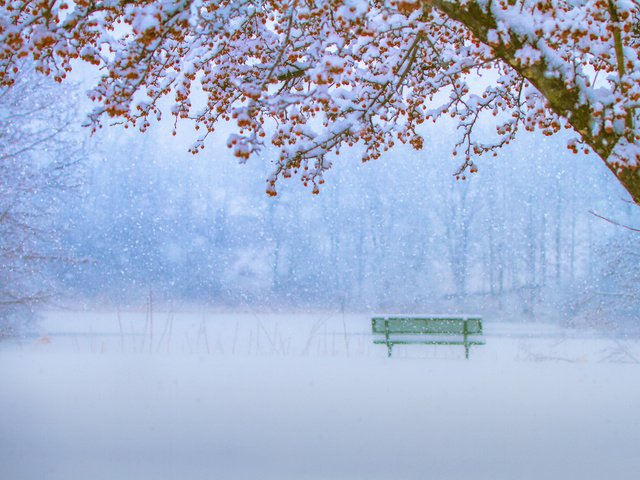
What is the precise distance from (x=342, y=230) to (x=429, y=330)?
26813 millimetres

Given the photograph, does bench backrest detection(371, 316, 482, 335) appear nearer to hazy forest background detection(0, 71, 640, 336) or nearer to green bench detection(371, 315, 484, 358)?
green bench detection(371, 315, 484, 358)

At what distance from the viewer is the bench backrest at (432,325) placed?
12.0 metres

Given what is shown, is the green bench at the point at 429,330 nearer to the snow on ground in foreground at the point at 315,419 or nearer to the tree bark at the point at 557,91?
the snow on ground in foreground at the point at 315,419

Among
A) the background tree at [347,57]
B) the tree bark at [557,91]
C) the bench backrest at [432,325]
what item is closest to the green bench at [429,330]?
the bench backrest at [432,325]

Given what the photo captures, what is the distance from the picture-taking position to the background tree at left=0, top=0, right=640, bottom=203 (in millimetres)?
4055

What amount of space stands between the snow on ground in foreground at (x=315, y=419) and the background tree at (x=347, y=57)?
2208 millimetres

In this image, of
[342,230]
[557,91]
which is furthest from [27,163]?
[342,230]

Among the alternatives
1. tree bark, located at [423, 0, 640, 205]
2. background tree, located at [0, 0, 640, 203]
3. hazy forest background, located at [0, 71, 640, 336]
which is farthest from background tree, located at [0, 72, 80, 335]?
hazy forest background, located at [0, 71, 640, 336]

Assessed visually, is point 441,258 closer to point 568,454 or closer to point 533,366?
point 533,366

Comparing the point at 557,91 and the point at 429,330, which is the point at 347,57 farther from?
the point at 429,330

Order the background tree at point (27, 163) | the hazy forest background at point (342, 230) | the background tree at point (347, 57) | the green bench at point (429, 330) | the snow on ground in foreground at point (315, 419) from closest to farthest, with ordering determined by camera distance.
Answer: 1. the background tree at point (347, 57)
2. the snow on ground in foreground at point (315, 419)
3. the background tree at point (27, 163)
4. the green bench at point (429, 330)
5. the hazy forest background at point (342, 230)

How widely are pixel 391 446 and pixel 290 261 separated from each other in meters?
32.6

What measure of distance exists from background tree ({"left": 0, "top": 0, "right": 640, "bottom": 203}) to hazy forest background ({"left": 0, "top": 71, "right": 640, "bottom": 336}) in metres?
27.6

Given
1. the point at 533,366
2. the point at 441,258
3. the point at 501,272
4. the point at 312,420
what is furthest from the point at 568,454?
the point at 441,258
